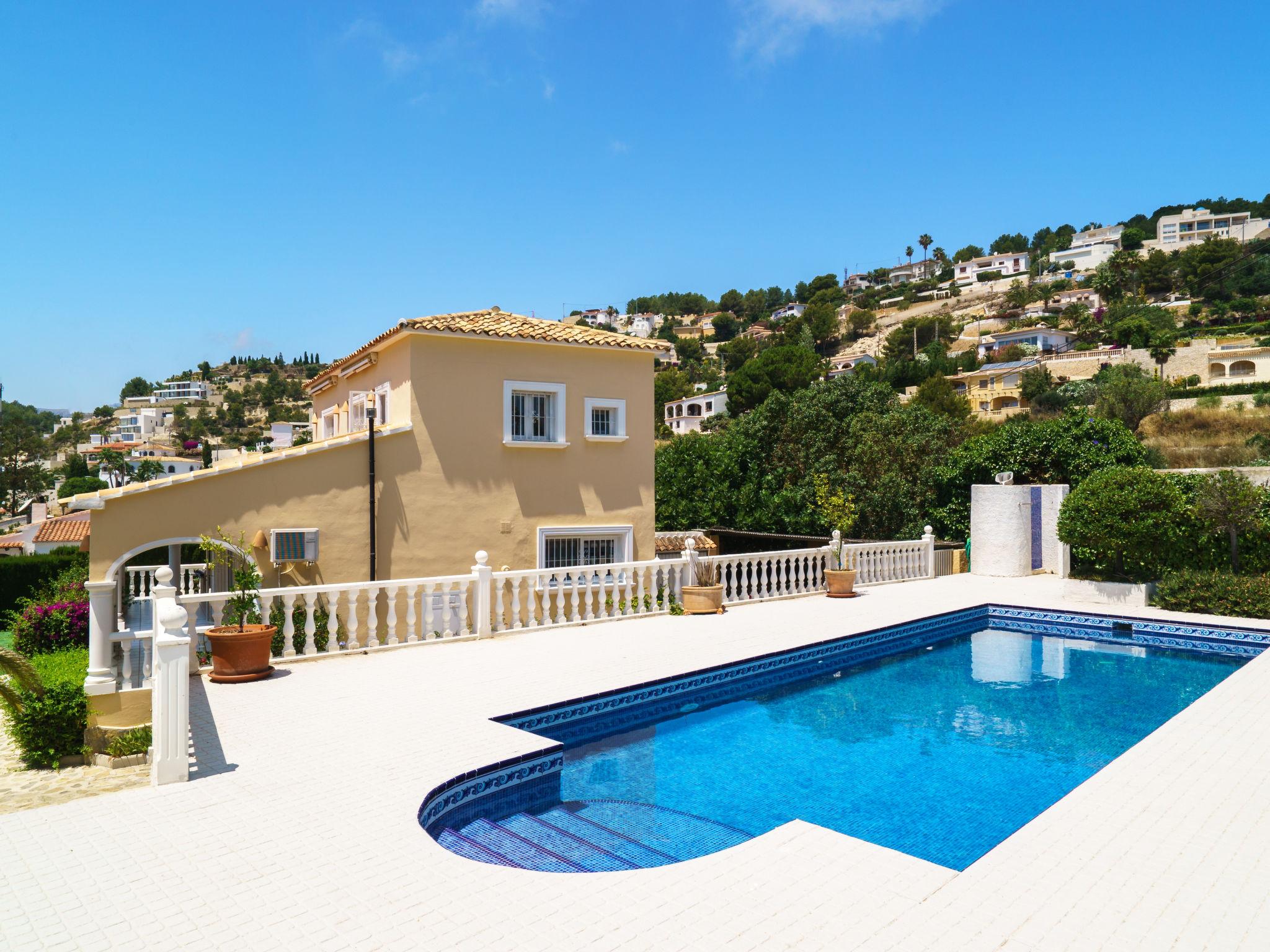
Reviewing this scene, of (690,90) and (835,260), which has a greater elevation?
(835,260)

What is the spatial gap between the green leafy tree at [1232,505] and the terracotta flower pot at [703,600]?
9.22 m

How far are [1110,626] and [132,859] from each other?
1479cm

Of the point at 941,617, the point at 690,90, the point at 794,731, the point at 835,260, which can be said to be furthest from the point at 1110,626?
the point at 835,260

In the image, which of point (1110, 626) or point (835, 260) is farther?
point (835, 260)

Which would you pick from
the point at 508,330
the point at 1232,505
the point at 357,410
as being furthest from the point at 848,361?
the point at 508,330

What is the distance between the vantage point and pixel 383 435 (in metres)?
13.1

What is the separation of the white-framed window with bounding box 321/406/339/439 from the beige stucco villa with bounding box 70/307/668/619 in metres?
1.05

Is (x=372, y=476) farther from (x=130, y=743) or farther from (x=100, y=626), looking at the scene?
(x=130, y=743)

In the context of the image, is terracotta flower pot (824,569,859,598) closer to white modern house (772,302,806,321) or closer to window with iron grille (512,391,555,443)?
window with iron grille (512,391,555,443)

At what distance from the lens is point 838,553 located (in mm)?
16344

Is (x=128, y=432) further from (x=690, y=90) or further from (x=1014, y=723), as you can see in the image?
(x=1014, y=723)

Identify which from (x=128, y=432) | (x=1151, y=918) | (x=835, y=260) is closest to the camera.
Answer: (x=1151, y=918)

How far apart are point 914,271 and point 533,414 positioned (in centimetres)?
17687

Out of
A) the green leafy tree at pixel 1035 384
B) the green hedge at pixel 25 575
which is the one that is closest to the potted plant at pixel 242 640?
the green hedge at pixel 25 575
